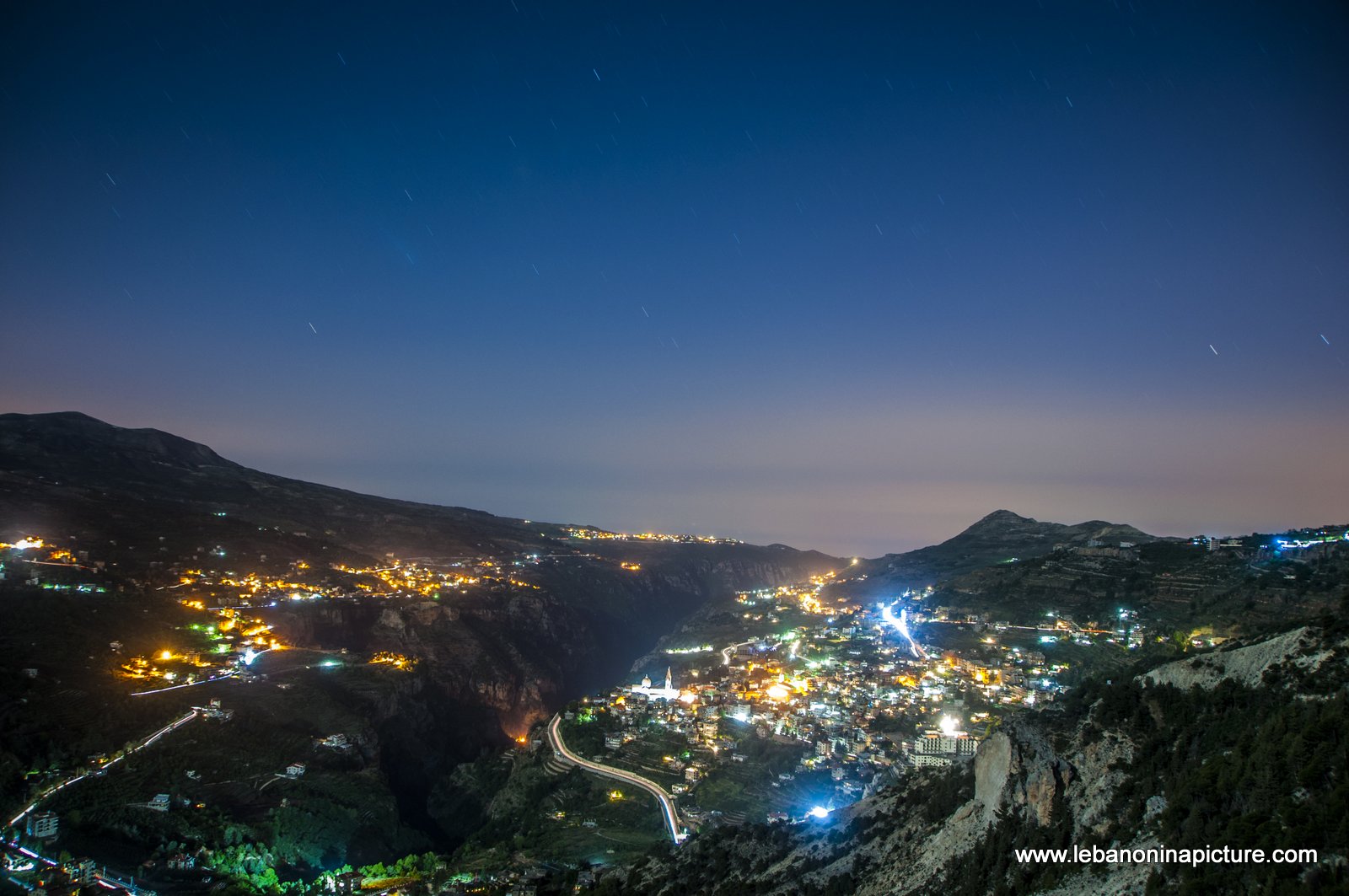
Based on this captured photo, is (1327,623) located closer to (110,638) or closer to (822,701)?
(822,701)

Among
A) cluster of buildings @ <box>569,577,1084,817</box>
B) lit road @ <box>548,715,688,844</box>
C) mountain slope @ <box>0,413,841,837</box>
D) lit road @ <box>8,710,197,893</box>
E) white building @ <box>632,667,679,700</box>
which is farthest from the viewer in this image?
mountain slope @ <box>0,413,841,837</box>

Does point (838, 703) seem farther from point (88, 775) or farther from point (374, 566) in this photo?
point (374, 566)

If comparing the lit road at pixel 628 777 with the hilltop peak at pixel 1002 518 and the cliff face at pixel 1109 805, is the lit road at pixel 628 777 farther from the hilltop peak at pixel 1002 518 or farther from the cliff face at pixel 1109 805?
the hilltop peak at pixel 1002 518

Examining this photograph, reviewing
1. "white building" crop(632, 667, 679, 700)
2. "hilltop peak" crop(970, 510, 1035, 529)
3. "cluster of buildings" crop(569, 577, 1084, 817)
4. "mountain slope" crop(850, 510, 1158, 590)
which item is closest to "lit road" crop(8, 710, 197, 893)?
"cluster of buildings" crop(569, 577, 1084, 817)

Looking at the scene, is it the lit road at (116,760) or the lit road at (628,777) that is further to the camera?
the lit road at (628,777)

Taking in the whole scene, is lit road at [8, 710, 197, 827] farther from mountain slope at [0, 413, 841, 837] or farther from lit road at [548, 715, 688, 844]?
lit road at [548, 715, 688, 844]

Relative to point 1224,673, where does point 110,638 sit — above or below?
below

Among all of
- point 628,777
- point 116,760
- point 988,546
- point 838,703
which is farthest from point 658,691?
point 988,546

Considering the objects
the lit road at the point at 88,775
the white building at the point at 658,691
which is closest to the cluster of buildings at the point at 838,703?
the white building at the point at 658,691

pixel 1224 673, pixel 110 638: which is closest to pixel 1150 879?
pixel 1224 673
